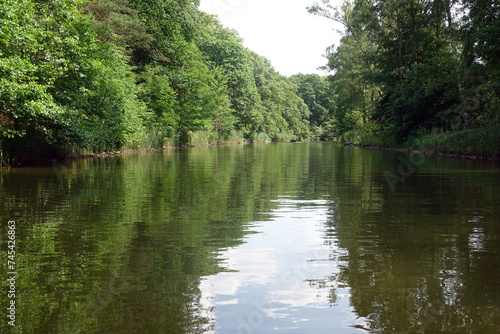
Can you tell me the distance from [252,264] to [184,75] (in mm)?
36593

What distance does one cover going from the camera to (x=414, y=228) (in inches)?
241

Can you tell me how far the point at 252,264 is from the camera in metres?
4.46

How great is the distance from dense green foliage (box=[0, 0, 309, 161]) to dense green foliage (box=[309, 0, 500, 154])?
1547 centimetres

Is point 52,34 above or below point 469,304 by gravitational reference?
above

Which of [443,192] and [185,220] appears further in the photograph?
[443,192]

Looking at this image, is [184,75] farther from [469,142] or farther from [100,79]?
[469,142]

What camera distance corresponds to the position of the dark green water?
311cm

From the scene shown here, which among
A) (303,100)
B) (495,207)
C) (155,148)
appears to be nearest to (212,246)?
(495,207)

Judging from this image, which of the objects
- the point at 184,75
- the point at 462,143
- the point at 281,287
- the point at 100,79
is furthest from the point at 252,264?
the point at 184,75

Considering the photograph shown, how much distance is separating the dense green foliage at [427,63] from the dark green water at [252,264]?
45.9ft

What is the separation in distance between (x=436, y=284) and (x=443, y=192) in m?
6.65

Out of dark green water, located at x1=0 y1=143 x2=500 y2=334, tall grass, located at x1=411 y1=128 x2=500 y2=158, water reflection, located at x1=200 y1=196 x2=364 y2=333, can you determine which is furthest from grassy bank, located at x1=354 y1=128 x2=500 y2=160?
Answer: water reflection, located at x1=200 y1=196 x2=364 y2=333

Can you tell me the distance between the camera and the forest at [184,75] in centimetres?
1577

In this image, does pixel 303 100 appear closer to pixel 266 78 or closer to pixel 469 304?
pixel 266 78
